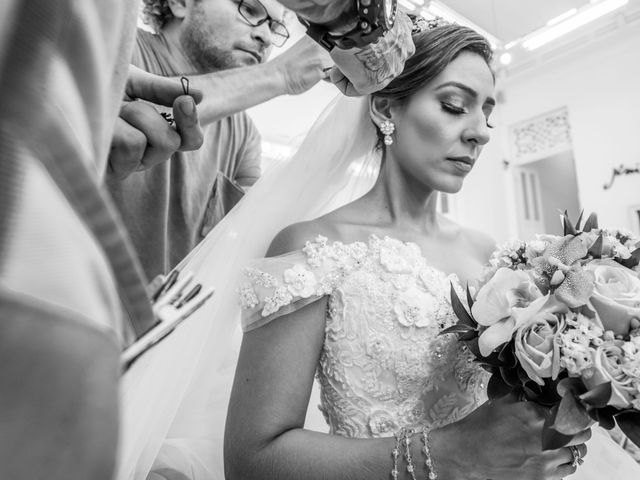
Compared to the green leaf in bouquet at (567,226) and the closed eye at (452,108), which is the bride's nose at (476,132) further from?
the green leaf in bouquet at (567,226)

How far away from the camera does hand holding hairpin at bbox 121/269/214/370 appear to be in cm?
25

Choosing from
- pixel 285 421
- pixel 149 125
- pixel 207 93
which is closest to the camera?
pixel 149 125

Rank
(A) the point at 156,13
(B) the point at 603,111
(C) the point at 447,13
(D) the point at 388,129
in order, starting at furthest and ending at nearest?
1. (B) the point at 603,111
2. (C) the point at 447,13
3. (A) the point at 156,13
4. (D) the point at 388,129

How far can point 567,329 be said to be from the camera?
0.99m

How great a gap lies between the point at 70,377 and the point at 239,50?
188 cm

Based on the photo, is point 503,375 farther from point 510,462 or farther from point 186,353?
point 186,353

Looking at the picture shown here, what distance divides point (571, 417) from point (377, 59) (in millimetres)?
719

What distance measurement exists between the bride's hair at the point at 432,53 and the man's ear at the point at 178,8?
0.88 metres

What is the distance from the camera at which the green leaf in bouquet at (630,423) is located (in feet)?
2.98

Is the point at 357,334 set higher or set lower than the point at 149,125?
lower

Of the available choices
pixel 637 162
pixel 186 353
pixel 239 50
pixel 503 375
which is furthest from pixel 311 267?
pixel 637 162

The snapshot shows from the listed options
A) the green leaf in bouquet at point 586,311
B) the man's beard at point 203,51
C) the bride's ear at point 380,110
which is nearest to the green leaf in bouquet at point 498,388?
the green leaf in bouquet at point 586,311

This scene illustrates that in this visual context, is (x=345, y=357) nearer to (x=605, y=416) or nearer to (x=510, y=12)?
(x=605, y=416)

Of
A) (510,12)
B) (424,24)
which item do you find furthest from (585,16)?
(424,24)
